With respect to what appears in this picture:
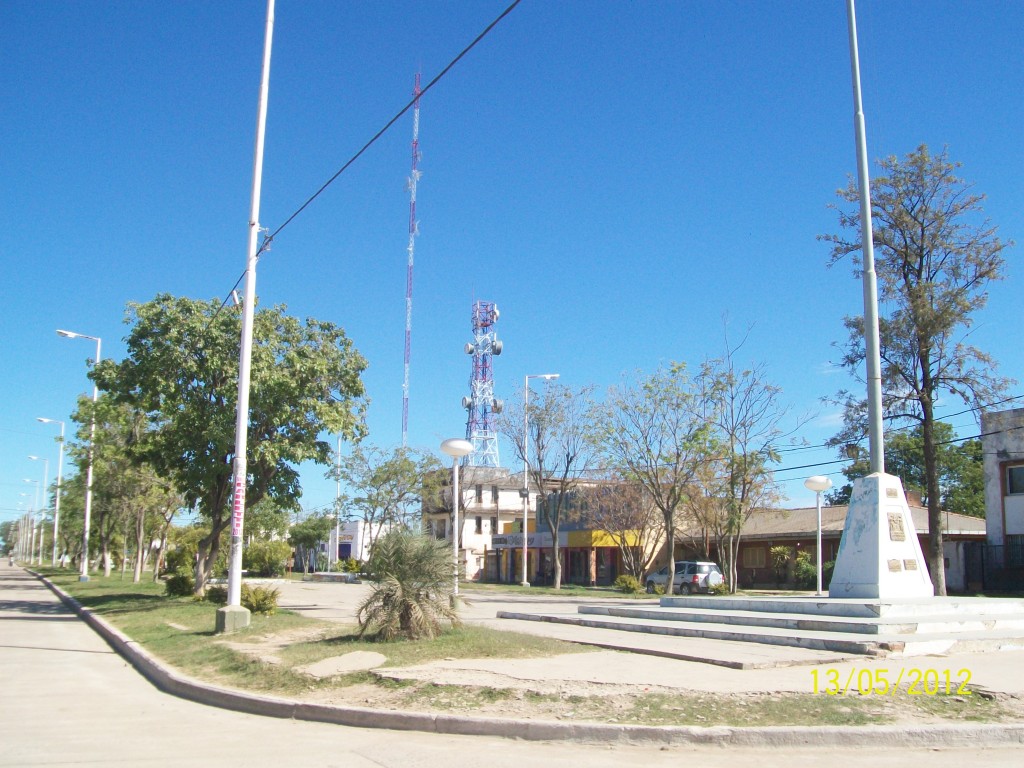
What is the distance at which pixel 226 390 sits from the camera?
2383 centimetres

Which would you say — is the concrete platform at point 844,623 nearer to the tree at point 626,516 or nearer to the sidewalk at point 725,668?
the sidewalk at point 725,668

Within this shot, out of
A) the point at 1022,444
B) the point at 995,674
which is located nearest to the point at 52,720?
the point at 995,674

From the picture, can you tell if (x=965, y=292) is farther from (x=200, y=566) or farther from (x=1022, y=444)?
(x=200, y=566)

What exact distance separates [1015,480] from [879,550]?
1001 inches

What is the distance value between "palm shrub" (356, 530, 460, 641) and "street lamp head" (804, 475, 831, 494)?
2001cm

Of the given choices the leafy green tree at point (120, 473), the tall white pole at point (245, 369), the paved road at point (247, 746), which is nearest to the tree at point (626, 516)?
the leafy green tree at point (120, 473)

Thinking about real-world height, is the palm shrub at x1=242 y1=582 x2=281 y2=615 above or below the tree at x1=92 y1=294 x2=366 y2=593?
below

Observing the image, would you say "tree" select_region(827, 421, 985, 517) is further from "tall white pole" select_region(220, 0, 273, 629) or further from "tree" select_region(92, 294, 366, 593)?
"tall white pole" select_region(220, 0, 273, 629)

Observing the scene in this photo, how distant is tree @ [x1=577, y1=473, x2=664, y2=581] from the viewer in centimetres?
4647

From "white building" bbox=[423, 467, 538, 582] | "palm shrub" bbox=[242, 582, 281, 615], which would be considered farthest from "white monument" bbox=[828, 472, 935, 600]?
"white building" bbox=[423, 467, 538, 582]

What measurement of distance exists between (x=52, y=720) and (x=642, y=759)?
6.44 metres

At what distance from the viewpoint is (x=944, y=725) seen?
7.68 m

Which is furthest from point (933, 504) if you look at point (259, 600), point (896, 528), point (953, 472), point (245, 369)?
point (953, 472)
